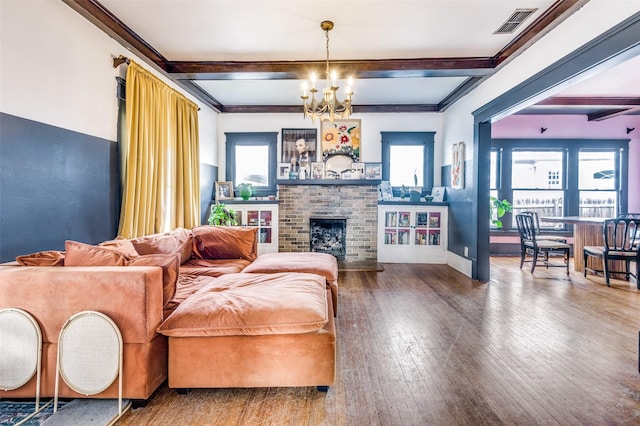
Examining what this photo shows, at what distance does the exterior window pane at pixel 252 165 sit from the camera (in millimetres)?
6227

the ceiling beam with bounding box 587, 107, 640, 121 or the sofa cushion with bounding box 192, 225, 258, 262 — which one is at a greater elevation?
the ceiling beam with bounding box 587, 107, 640, 121

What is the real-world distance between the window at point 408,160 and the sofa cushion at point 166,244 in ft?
12.7

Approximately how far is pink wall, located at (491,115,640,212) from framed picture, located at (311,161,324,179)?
3713 millimetres

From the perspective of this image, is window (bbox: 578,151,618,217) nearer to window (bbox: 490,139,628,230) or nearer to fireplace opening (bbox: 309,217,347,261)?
window (bbox: 490,139,628,230)

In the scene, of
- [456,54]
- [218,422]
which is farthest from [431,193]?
[218,422]

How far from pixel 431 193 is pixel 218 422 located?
5.44 m

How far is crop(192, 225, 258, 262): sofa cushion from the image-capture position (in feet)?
12.3

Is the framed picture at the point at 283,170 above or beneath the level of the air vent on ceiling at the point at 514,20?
beneath

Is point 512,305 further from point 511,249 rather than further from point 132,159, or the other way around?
point 132,159

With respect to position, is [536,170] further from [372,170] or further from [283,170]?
[283,170]

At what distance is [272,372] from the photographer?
73.2 inches

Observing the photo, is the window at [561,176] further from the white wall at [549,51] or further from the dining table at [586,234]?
the white wall at [549,51]

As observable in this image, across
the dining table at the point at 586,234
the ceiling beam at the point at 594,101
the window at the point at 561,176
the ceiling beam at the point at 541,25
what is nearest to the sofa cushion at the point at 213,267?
the ceiling beam at the point at 541,25

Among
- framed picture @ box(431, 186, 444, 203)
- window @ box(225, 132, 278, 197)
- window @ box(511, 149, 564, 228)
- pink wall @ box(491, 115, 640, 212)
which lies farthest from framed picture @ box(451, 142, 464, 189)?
window @ box(225, 132, 278, 197)
